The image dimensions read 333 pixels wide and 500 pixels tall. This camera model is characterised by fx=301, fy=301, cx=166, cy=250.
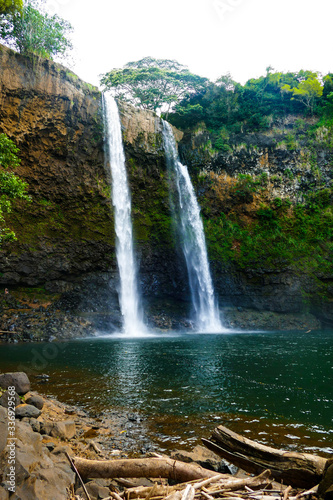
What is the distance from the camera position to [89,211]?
21062 millimetres

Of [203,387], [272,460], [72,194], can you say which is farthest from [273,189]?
[272,460]

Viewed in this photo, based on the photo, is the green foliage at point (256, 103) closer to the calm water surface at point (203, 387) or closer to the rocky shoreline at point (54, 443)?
the calm water surface at point (203, 387)

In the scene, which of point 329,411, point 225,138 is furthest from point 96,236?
point 329,411

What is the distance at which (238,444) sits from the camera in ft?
8.69

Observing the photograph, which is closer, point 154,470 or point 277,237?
point 154,470

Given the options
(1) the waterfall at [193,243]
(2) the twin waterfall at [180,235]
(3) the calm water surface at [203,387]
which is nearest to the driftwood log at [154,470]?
(3) the calm water surface at [203,387]

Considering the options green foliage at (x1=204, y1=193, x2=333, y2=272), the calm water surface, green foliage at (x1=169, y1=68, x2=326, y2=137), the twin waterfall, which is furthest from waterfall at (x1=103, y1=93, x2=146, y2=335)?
green foliage at (x1=169, y1=68, x2=326, y2=137)

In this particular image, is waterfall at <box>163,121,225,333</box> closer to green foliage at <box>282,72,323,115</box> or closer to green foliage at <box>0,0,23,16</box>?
green foliage at <box>0,0,23,16</box>

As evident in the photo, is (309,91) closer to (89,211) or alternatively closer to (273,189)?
(273,189)

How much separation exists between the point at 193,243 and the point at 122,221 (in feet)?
19.4

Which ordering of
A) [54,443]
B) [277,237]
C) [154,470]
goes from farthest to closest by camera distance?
[277,237]
[54,443]
[154,470]

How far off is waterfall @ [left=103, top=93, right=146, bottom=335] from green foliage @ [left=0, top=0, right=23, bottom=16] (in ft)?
21.5

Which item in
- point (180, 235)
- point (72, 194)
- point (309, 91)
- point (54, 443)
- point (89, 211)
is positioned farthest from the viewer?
point (309, 91)

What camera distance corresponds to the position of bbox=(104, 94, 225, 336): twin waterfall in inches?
838
